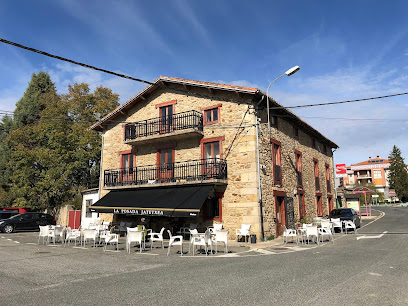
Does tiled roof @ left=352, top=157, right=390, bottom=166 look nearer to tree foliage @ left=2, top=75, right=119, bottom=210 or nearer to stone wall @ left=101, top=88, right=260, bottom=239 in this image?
tree foliage @ left=2, top=75, right=119, bottom=210

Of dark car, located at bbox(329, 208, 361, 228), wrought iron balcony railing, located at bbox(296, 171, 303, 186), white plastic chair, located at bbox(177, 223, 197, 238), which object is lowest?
white plastic chair, located at bbox(177, 223, 197, 238)

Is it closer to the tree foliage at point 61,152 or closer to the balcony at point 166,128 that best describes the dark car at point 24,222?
the tree foliage at point 61,152

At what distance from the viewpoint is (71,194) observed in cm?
3162

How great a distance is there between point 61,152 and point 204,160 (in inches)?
718

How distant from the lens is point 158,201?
15.9 meters

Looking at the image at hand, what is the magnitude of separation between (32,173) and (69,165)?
4.55 meters

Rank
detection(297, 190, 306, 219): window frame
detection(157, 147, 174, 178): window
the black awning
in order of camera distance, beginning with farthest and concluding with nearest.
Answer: detection(297, 190, 306, 219): window frame → detection(157, 147, 174, 178): window → the black awning

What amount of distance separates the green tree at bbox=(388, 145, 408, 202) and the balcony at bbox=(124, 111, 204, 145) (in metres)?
70.1

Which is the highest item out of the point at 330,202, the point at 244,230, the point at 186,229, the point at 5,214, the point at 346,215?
the point at 330,202

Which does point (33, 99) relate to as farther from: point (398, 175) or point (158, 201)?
point (398, 175)

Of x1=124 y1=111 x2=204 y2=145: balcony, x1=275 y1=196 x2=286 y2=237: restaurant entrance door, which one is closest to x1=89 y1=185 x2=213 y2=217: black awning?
x1=124 y1=111 x2=204 y2=145: balcony

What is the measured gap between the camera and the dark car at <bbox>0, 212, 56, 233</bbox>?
878 inches

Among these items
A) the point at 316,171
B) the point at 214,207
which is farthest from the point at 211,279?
the point at 316,171

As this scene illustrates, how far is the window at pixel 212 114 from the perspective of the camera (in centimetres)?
1733
